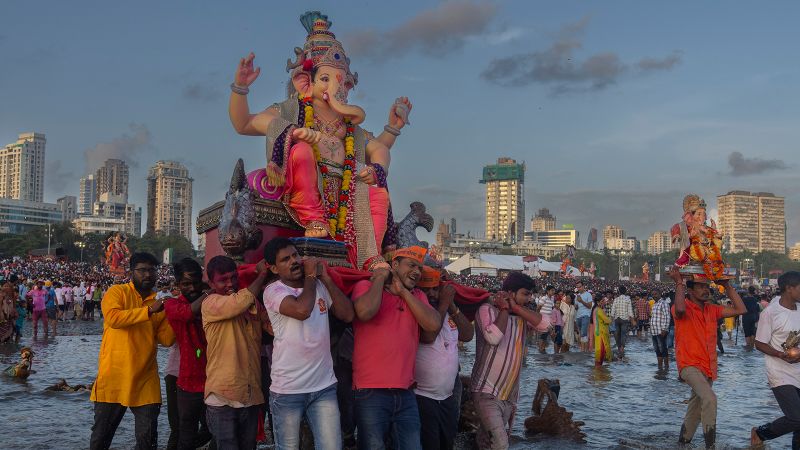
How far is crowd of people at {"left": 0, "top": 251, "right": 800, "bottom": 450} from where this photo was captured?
191 inches

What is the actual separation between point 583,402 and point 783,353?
16.7 ft

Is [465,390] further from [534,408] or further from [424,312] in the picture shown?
[424,312]

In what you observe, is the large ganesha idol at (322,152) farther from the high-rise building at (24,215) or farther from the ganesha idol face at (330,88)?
the high-rise building at (24,215)

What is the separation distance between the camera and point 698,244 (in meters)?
8.41

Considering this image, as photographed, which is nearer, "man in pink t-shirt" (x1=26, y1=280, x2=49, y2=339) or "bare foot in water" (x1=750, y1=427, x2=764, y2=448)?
"bare foot in water" (x1=750, y1=427, x2=764, y2=448)

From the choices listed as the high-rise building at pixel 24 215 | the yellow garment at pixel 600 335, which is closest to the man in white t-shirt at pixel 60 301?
the yellow garment at pixel 600 335

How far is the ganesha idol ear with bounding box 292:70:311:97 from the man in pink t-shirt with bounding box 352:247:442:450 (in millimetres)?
2632

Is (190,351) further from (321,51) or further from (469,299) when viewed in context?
(321,51)

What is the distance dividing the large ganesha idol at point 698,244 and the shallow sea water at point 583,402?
206cm

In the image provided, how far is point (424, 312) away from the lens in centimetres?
517

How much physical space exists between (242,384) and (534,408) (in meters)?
5.18

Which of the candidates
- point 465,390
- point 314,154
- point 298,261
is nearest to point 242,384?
point 298,261

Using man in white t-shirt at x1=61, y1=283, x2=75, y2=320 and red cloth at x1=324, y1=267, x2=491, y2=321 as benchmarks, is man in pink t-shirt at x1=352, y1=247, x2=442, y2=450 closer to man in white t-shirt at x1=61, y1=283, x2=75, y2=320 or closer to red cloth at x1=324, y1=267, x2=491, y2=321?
red cloth at x1=324, y1=267, x2=491, y2=321

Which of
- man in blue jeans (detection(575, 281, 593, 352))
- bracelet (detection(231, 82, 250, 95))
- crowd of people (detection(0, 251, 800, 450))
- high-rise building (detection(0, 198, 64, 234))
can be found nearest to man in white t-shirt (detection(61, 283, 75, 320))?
man in blue jeans (detection(575, 281, 593, 352))
